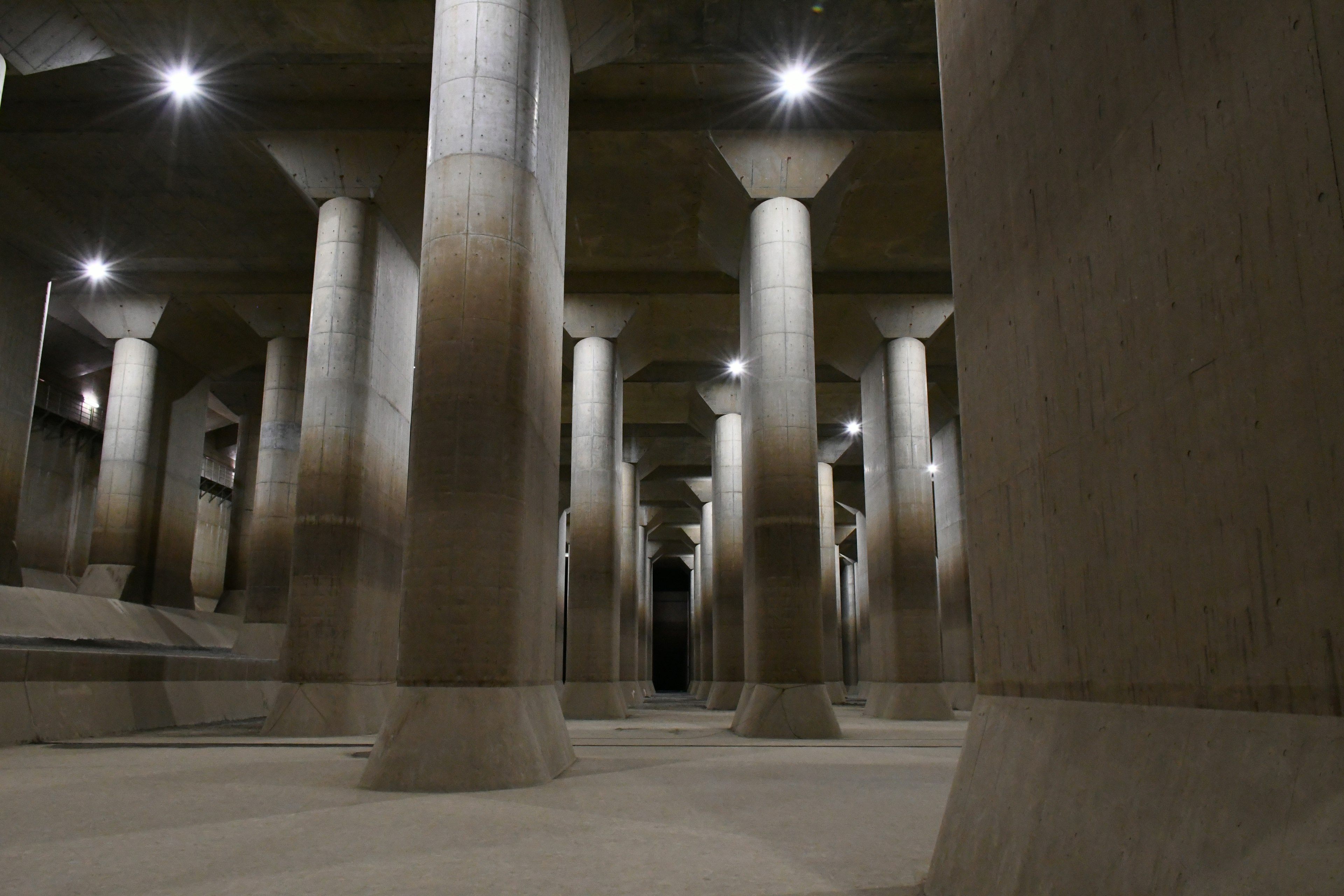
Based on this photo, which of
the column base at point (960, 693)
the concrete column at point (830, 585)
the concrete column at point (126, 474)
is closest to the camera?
the concrete column at point (126, 474)

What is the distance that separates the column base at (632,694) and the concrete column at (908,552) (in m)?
8.96

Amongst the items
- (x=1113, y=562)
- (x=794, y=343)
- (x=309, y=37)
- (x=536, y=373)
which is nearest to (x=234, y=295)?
(x=309, y=37)

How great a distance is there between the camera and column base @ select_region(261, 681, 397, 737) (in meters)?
14.8

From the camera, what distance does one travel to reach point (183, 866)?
4.90m

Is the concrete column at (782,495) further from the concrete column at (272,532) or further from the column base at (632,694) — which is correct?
the column base at (632,694)

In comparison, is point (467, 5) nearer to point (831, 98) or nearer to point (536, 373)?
point (536, 373)

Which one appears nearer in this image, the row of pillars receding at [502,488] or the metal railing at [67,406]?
the row of pillars receding at [502,488]

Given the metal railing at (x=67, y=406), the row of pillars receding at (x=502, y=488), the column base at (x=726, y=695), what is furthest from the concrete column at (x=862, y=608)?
the metal railing at (x=67, y=406)

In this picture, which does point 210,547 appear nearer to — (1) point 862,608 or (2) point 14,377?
(2) point 14,377

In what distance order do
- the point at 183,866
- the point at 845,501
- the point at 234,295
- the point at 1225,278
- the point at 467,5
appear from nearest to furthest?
the point at 1225,278 < the point at 183,866 < the point at 467,5 < the point at 234,295 < the point at 845,501

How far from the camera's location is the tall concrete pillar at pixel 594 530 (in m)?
24.2

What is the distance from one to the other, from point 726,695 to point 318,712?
15.3 meters

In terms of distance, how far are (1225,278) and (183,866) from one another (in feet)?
17.7

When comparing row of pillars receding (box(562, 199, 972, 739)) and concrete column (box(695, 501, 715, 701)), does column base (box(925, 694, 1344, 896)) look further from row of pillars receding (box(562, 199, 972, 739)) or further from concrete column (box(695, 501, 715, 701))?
concrete column (box(695, 501, 715, 701))
